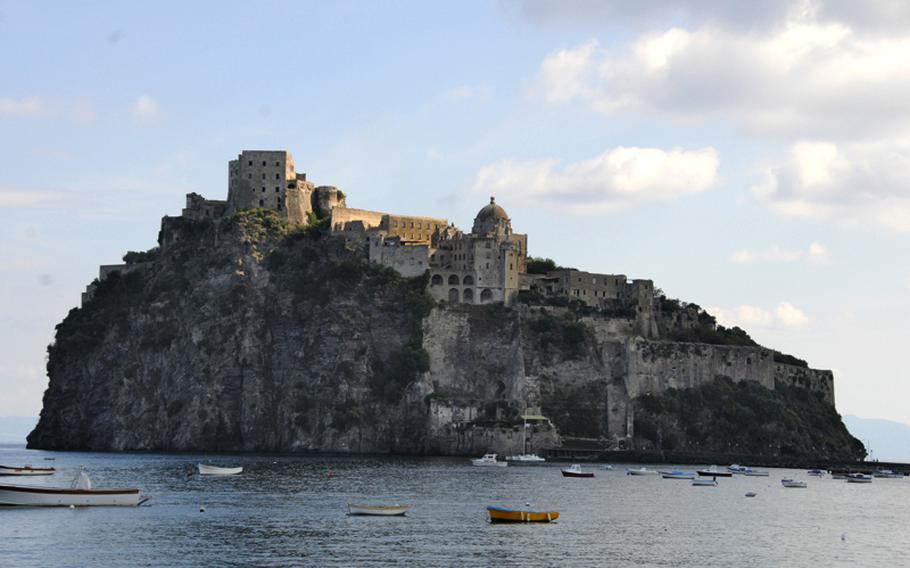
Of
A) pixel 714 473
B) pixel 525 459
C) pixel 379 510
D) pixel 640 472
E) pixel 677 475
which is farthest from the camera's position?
pixel 525 459

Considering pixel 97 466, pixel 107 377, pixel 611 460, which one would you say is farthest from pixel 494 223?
pixel 97 466

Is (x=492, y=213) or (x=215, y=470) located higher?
(x=492, y=213)

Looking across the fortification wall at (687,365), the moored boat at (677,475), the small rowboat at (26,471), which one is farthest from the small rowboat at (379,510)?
the fortification wall at (687,365)

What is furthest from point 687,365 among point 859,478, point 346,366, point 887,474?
point 346,366

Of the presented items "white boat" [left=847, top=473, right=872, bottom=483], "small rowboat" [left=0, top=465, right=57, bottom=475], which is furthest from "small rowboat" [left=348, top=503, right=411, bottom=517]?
"white boat" [left=847, top=473, right=872, bottom=483]

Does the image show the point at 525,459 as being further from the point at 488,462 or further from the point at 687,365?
the point at 687,365

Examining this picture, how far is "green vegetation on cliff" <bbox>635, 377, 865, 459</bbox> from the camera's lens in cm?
14312

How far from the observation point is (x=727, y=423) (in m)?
145

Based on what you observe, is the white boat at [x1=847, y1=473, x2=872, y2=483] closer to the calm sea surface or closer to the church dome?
the calm sea surface

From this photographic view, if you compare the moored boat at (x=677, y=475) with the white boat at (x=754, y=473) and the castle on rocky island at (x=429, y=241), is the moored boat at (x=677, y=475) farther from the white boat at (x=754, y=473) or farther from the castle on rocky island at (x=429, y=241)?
the castle on rocky island at (x=429, y=241)

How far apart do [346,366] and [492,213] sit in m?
24.3

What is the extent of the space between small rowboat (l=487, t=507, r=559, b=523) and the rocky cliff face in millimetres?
57206

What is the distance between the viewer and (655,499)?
97500 mm

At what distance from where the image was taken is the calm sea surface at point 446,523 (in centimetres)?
6450
